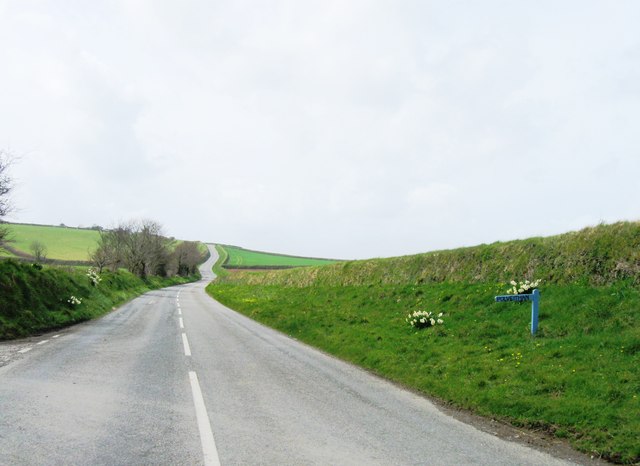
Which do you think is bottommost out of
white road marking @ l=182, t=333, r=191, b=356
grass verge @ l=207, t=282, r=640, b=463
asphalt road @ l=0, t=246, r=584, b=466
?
white road marking @ l=182, t=333, r=191, b=356

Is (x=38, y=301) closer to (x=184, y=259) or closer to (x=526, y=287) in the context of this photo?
(x=526, y=287)

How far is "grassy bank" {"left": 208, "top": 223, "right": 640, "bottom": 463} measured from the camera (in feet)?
23.1

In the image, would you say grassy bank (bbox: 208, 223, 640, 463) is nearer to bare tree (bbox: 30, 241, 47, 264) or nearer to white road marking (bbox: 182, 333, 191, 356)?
white road marking (bbox: 182, 333, 191, 356)

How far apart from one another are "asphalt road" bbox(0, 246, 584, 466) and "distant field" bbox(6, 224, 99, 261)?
245 feet

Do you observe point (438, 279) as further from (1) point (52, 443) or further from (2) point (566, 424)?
(1) point (52, 443)

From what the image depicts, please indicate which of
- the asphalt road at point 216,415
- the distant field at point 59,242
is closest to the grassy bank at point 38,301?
the asphalt road at point 216,415

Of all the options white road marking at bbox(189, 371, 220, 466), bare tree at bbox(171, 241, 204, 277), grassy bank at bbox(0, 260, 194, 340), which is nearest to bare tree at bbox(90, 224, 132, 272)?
bare tree at bbox(171, 241, 204, 277)

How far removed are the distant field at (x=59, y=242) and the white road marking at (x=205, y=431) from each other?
3043 inches

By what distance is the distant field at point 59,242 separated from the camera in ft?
267

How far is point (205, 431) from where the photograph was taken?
621 centimetres

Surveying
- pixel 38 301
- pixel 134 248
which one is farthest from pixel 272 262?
pixel 38 301

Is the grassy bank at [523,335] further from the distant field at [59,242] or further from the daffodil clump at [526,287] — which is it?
the distant field at [59,242]

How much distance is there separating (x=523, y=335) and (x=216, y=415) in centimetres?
800

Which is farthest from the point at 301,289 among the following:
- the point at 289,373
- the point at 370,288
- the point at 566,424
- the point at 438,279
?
the point at 566,424
